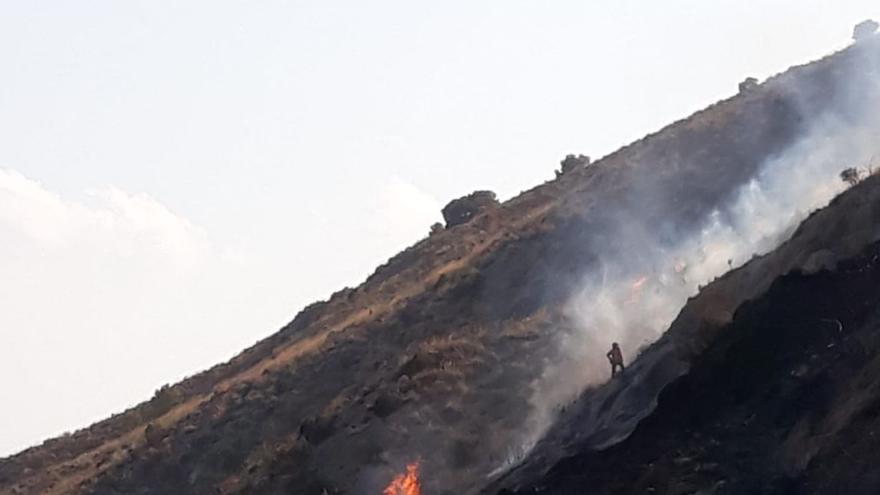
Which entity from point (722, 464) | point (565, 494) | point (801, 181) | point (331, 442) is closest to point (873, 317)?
point (722, 464)

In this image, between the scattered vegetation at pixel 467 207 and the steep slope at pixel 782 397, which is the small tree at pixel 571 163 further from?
the steep slope at pixel 782 397

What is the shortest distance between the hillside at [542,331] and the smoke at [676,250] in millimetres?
156

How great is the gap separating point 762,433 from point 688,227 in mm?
34868

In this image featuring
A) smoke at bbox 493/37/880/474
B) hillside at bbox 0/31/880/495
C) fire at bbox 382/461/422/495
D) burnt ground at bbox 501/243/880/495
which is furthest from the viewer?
smoke at bbox 493/37/880/474

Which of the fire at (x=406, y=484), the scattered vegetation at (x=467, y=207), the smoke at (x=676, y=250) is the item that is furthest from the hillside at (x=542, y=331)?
the scattered vegetation at (x=467, y=207)

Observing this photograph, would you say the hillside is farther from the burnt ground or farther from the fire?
the fire

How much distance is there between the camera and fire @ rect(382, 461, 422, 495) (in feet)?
150

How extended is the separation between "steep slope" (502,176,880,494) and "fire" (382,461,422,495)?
973 cm

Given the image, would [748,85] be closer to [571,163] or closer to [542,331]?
[571,163]

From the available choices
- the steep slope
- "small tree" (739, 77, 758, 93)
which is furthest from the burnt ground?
"small tree" (739, 77, 758, 93)

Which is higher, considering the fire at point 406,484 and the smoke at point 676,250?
the smoke at point 676,250

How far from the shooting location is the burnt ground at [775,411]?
27734mm

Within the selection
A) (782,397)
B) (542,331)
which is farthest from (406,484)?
(782,397)

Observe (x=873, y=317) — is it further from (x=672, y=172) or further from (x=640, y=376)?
(x=672, y=172)
